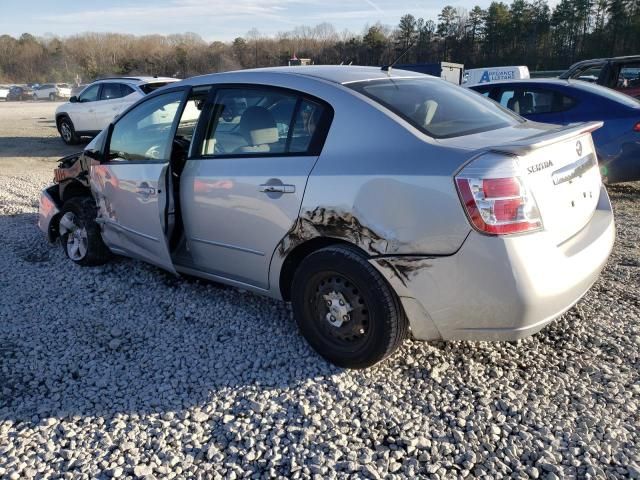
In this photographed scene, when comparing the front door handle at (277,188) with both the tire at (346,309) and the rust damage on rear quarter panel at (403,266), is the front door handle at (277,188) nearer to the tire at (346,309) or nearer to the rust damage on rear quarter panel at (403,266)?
the tire at (346,309)

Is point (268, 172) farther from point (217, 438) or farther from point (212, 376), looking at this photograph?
point (217, 438)

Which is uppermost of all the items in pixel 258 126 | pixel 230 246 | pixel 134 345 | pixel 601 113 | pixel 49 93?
pixel 258 126

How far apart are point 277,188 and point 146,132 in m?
1.64

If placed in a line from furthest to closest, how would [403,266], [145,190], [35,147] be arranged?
[35,147]
[145,190]
[403,266]

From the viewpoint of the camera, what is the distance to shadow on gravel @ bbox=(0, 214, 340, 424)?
9.59ft

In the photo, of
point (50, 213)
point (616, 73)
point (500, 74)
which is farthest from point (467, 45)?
point (50, 213)

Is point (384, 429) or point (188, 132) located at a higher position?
point (188, 132)

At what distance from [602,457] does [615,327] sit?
1391 millimetres

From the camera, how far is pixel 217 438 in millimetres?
2590

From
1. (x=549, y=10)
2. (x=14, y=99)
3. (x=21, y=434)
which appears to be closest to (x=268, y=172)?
(x=21, y=434)

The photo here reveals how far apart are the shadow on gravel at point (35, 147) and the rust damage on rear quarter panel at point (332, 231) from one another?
1181 centimetres

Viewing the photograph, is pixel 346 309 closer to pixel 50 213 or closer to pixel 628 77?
pixel 50 213

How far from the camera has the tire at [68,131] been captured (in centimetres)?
1452

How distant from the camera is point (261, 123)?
3.47 meters
